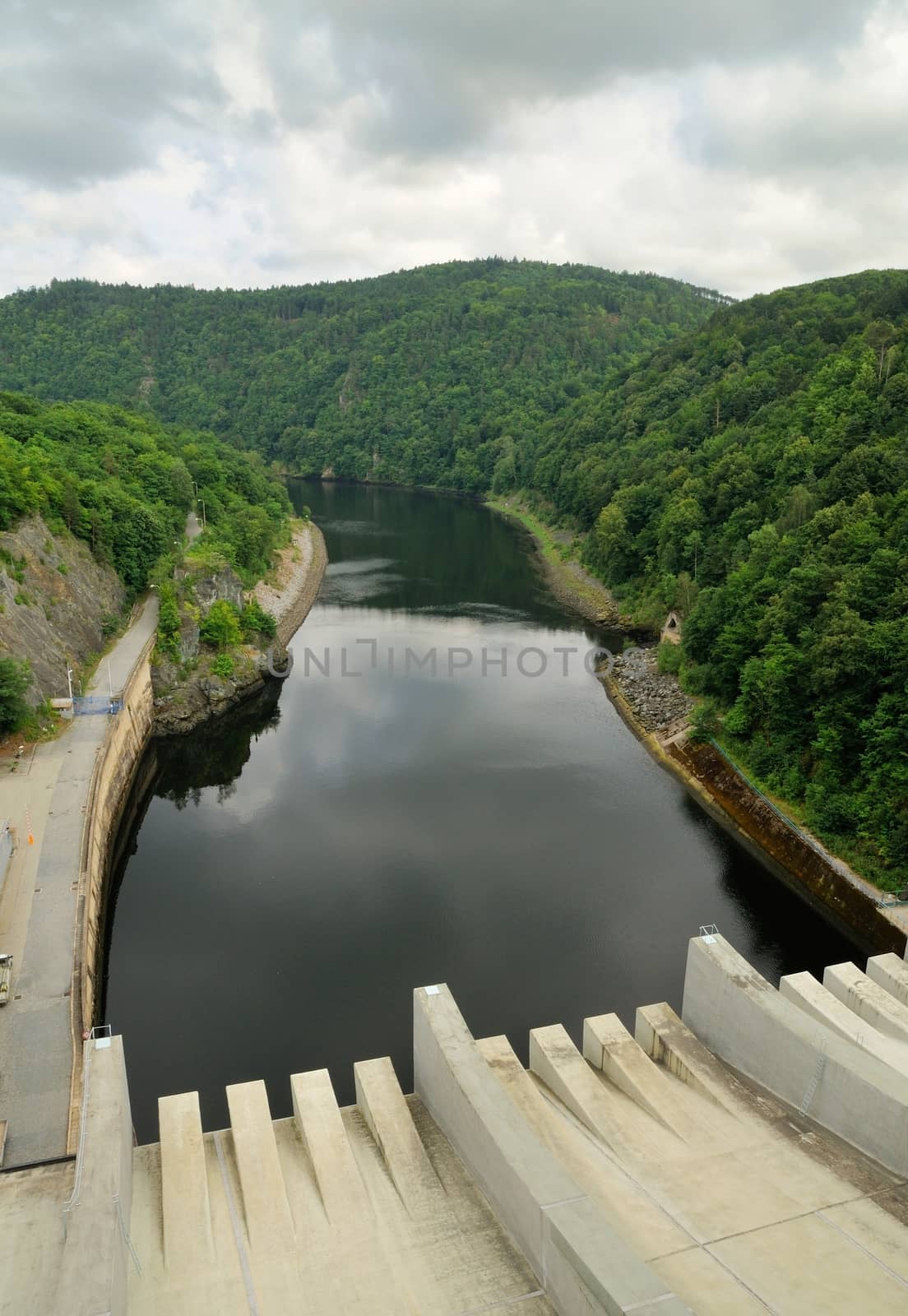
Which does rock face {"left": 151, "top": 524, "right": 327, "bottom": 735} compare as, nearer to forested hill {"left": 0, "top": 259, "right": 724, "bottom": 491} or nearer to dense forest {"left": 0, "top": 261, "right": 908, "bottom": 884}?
dense forest {"left": 0, "top": 261, "right": 908, "bottom": 884}

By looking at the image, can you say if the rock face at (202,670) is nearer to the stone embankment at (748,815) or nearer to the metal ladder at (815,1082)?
the stone embankment at (748,815)

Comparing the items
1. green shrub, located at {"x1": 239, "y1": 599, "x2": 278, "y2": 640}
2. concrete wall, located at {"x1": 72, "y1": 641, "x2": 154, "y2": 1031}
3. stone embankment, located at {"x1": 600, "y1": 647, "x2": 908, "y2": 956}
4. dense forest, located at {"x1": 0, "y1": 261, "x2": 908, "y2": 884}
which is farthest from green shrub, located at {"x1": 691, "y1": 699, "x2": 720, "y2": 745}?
green shrub, located at {"x1": 239, "y1": 599, "x2": 278, "y2": 640}

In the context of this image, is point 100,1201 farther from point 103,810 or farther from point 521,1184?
point 103,810

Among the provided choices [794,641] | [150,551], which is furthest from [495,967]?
[150,551]

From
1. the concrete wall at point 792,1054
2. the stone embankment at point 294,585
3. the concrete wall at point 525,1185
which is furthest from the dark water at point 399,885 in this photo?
the stone embankment at point 294,585

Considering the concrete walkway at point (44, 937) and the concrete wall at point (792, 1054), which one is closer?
the concrete wall at point (792, 1054)

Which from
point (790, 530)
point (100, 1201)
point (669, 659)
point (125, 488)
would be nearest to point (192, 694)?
point (125, 488)
